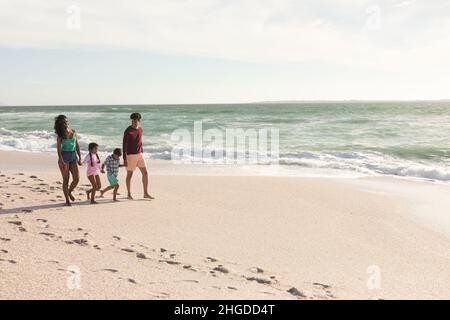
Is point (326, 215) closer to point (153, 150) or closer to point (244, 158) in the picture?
point (244, 158)

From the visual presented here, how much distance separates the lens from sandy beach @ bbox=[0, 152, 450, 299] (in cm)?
374

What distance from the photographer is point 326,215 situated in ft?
23.2

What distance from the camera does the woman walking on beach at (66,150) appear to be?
7070 mm

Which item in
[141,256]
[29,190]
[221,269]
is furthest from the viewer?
[29,190]

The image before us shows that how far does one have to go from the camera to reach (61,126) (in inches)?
278

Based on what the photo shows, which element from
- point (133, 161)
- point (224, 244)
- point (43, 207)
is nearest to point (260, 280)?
point (224, 244)

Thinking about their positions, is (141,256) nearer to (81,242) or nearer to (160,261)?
(160,261)

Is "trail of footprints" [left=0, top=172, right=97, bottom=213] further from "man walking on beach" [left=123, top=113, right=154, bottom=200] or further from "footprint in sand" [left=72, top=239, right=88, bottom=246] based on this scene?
"footprint in sand" [left=72, top=239, right=88, bottom=246]

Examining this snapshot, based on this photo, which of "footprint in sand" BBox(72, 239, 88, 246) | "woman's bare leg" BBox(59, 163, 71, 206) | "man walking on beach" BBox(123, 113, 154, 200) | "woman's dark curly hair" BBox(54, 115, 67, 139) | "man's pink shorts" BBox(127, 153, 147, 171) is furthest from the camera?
"man's pink shorts" BBox(127, 153, 147, 171)

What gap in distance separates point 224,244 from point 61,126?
3.70 metres

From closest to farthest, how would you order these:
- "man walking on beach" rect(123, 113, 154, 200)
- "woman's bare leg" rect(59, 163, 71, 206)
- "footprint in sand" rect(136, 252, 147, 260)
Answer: "footprint in sand" rect(136, 252, 147, 260), "woman's bare leg" rect(59, 163, 71, 206), "man walking on beach" rect(123, 113, 154, 200)

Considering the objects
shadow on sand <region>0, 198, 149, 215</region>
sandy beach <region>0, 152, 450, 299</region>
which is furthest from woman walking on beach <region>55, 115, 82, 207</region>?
sandy beach <region>0, 152, 450, 299</region>
